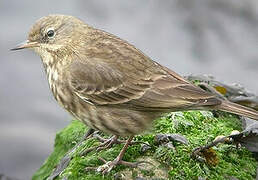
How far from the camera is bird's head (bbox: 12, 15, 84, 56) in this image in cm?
612

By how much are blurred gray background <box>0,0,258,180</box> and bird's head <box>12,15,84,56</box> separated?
3562 mm

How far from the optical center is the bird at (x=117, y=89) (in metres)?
5.65

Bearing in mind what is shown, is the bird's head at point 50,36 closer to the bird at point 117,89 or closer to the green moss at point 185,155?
the bird at point 117,89

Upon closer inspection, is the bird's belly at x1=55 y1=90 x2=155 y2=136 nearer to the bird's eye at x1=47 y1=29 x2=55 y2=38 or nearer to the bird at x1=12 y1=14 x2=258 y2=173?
the bird at x1=12 y1=14 x2=258 y2=173

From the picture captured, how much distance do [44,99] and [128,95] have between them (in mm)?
4308

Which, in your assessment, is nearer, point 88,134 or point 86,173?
point 86,173

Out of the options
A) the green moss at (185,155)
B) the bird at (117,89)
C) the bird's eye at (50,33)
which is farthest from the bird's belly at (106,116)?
the bird's eye at (50,33)

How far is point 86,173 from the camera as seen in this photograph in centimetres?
545

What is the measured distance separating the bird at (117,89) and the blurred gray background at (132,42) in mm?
3692

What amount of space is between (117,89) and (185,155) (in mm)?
896

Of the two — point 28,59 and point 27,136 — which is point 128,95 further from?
point 28,59

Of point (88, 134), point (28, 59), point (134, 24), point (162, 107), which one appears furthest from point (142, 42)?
point (162, 107)

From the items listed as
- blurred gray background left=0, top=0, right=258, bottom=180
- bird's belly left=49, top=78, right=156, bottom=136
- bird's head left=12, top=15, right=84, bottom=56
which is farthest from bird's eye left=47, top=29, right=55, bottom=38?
blurred gray background left=0, top=0, right=258, bottom=180

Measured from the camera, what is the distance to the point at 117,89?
228 inches
